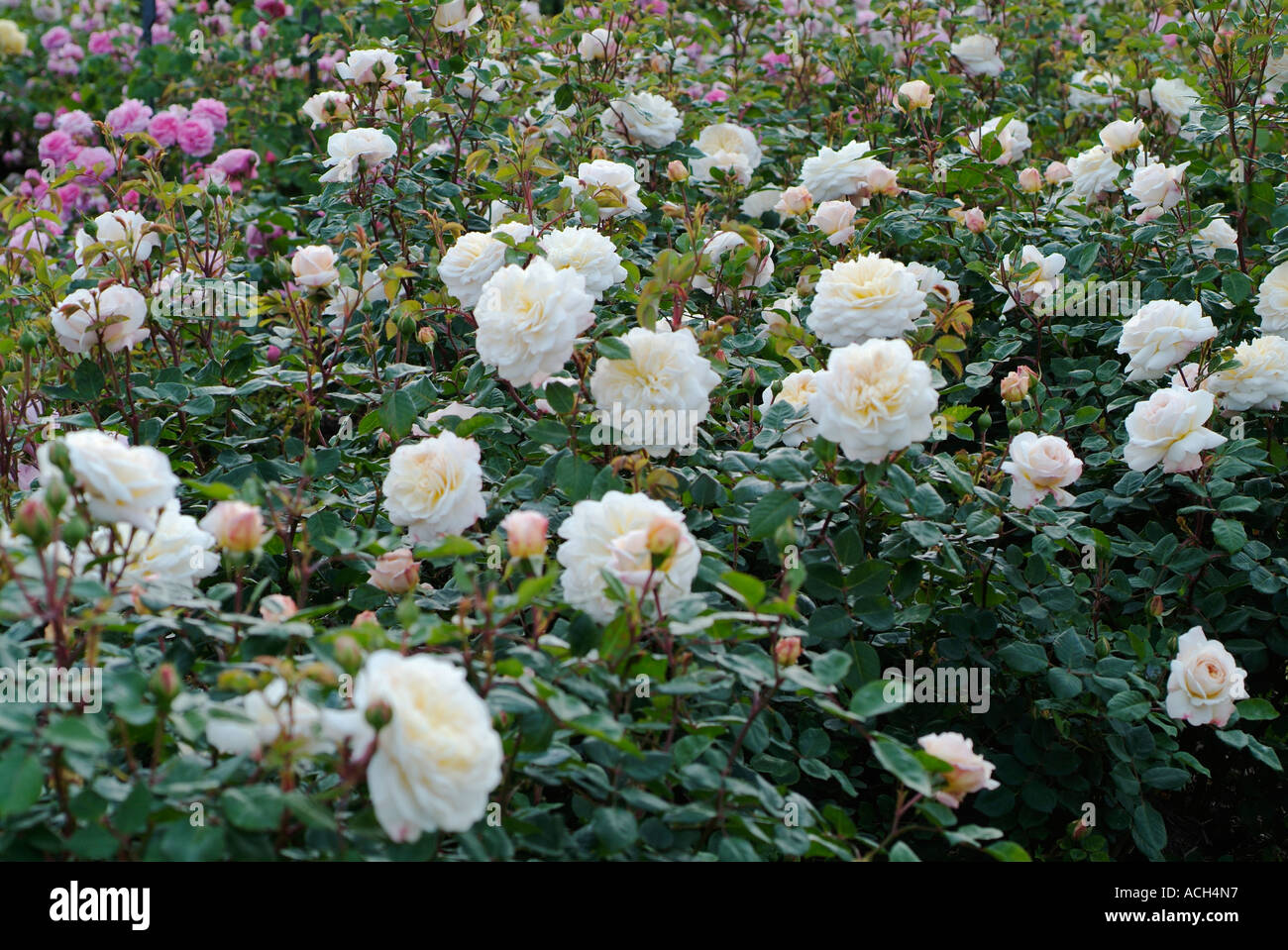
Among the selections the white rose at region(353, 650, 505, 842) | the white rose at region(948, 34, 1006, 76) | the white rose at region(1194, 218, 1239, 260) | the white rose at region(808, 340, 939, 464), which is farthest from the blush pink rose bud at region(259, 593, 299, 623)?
the white rose at region(948, 34, 1006, 76)

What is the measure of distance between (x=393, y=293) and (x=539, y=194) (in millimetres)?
519

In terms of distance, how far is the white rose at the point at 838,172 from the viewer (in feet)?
7.87

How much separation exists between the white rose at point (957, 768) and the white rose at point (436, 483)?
0.63 meters

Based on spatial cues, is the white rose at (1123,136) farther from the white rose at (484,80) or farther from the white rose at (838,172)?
the white rose at (484,80)

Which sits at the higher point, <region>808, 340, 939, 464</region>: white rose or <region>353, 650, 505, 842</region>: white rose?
<region>808, 340, 939, 464</region>: white rose

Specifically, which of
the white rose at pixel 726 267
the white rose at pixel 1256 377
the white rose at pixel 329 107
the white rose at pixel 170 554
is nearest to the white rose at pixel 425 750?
the white rose at pixel 170 554

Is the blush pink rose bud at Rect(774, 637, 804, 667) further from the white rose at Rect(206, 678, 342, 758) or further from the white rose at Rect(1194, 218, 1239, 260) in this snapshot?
the white rose at Rect(1194, 218, 1239, 260)

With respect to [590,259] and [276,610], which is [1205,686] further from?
[276,610]

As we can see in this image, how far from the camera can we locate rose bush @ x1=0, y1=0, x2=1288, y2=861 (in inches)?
45.9

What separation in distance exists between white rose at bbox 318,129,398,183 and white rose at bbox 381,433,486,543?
0.89 metres

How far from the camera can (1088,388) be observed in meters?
2.23

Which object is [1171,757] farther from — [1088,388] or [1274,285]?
[1274,285]

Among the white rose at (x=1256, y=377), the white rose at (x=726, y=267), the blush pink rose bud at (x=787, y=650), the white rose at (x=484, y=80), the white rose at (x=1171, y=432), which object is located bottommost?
the blush pink rose bud at (x=787, y=650)

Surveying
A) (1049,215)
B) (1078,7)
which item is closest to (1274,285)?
(1049,215)
